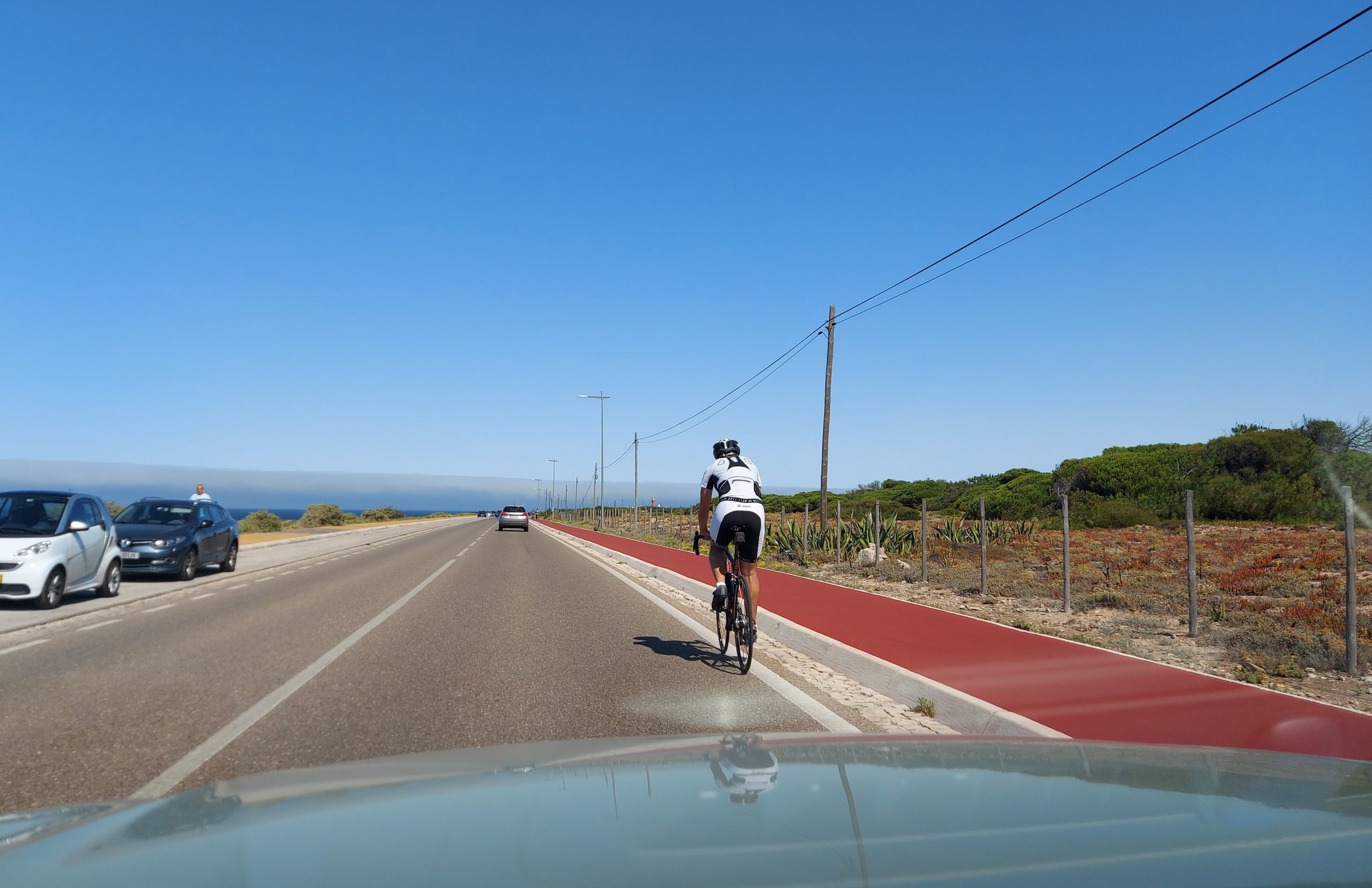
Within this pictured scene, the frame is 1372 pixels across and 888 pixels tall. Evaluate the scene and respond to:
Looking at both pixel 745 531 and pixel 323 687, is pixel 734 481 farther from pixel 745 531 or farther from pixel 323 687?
pixel 323 687

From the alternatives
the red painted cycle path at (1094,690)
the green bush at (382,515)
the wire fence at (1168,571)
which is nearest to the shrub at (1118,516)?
the wire fence at (1168,571)

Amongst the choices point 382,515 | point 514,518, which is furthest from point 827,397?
point 382,515

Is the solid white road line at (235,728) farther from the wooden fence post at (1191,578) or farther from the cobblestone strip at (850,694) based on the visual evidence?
the wooden fence post at (1191,578)

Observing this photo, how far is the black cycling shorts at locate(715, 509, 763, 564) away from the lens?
8305 mm

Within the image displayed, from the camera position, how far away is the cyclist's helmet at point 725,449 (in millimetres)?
8695

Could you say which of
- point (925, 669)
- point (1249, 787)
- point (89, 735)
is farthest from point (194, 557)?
point (1249, 787)

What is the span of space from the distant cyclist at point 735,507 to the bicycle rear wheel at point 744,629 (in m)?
0.04

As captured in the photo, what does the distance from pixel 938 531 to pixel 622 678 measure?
65.8ft

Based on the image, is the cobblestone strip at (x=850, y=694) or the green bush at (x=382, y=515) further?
the green bush at (x=382, y=515)

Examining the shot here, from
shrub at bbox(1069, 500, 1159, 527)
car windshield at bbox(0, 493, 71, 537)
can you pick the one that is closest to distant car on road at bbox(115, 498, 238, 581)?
car windshield at bbox(0, 493, 71, 537)

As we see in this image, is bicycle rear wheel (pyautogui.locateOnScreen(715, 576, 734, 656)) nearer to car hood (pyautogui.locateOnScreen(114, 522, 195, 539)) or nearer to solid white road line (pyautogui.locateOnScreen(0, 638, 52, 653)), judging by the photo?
solid white road line (pyautogui.locateOnScreen(0, 638, 52, 653))

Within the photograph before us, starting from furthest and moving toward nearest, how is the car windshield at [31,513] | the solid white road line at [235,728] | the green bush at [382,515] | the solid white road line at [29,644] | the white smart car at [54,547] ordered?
the green bush at [382,515] → the car windshield at [31,513] → the white smart car at [54,547] → the solid white road line at [29,644] → the solid white road line at [235,728]

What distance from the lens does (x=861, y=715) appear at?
650cm

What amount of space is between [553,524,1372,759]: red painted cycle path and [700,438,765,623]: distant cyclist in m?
1.49
